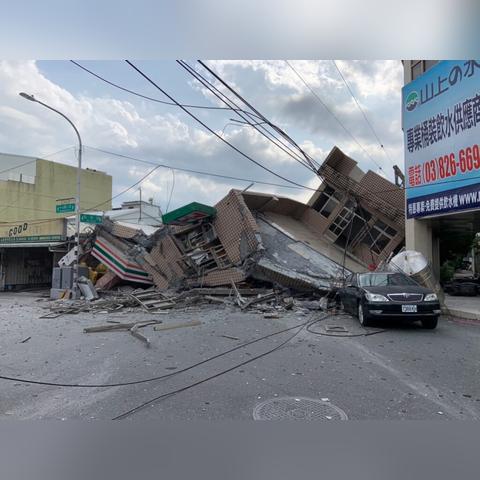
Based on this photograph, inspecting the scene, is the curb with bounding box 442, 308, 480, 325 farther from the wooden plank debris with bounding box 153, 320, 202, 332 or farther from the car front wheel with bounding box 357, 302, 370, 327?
the wooden plank debris with bounding box 153, 320, 202, 332

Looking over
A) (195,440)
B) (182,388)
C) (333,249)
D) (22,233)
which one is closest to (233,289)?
(333,249)

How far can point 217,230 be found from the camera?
18031 millimetres

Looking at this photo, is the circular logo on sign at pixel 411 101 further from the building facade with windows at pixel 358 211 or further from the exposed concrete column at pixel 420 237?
the building facade with windows at pixel 358 211

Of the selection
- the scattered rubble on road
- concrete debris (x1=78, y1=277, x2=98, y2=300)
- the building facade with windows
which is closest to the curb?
the scattered rubble on road

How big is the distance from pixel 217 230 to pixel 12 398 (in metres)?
13.3

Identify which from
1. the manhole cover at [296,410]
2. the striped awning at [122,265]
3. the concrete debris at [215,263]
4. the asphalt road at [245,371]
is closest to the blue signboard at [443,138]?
the asphalt road at [245,371]

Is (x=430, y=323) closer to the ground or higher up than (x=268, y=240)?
closer to the ground

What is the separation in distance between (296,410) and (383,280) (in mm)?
7219

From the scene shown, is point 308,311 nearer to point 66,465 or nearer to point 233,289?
point 233,289

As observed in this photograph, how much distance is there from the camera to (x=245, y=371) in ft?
20.6

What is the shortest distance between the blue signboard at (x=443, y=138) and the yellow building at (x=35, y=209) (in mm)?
15278

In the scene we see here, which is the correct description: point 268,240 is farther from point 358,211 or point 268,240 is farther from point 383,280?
point 383,280

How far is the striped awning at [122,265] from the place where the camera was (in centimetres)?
2009

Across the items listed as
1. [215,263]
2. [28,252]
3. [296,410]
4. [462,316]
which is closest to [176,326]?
[296,410]
